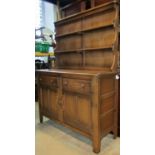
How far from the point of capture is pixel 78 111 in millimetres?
2117

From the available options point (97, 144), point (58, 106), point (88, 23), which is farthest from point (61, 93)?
point (88, 23)

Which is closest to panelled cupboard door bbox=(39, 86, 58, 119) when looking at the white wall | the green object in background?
the green object in background

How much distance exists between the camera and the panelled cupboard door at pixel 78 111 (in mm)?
1995

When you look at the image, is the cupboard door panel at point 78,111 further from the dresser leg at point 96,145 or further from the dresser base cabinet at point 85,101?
the dresser leg at point 96,145

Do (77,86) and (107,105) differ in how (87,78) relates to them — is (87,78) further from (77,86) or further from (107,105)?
(107,105)

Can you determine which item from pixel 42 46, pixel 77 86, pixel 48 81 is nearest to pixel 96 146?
pixel 77 86

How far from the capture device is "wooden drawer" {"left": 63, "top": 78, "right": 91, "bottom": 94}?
1.94 m

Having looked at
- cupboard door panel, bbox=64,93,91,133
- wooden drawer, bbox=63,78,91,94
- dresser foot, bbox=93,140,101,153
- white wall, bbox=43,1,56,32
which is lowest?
dresser foot, bbox=93,140,101,153

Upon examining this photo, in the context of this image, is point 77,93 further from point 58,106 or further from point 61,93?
point 58,106

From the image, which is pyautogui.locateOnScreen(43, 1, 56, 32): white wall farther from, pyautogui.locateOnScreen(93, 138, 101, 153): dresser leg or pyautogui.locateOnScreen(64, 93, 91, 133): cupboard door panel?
pyautogui.locateOnScreen(93, 138, 101, 153): dresser leg

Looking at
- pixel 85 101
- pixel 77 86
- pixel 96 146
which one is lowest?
pixel 96 146

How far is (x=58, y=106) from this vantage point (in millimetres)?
2432

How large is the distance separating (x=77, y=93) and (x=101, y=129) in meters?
0.52

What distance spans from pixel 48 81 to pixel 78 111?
0.73 metres
